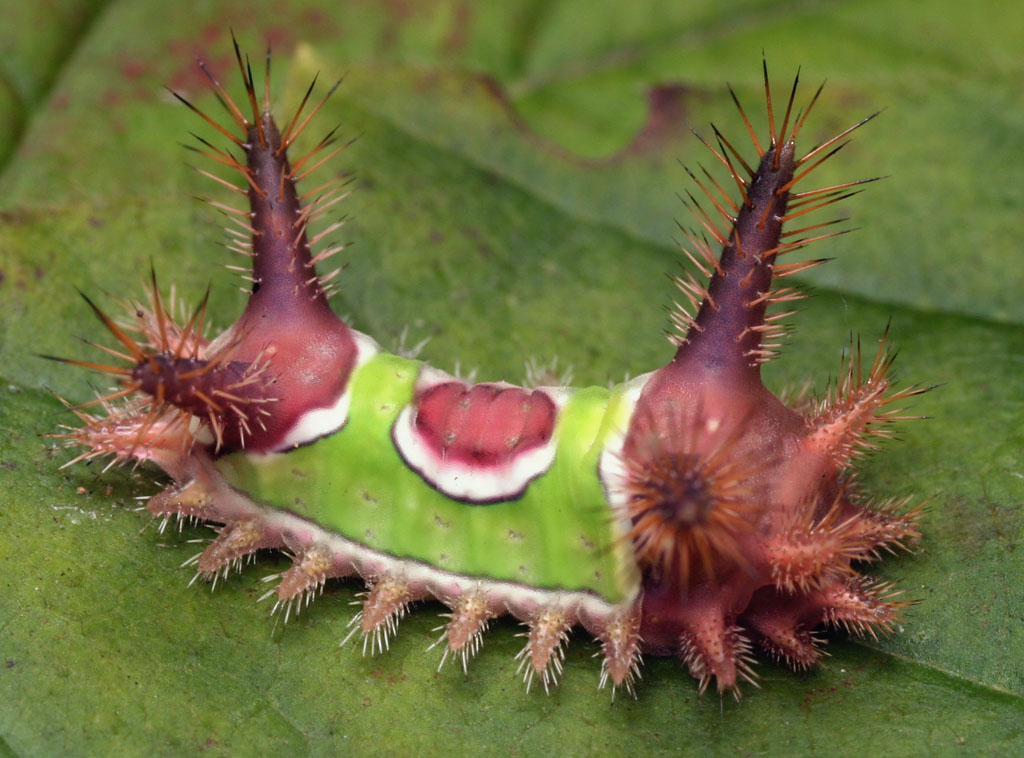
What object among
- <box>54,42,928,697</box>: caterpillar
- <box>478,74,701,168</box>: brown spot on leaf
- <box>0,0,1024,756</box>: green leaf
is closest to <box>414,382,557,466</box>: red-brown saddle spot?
<box>54,42,928,697</box>: caterpillar

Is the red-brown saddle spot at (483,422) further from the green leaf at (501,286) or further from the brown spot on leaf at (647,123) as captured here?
the brown spot on leaf at (647,123)

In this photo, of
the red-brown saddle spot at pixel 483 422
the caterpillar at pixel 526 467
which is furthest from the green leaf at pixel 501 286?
the red-brown saddle spot at pixel 483 422

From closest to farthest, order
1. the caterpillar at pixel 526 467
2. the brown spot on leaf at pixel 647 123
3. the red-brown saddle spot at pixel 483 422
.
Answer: the caterpillar at pixel 526 467 < the red-brown saddle spot at pixel 483 422 < the brown spot on leaf at pixel 647 123

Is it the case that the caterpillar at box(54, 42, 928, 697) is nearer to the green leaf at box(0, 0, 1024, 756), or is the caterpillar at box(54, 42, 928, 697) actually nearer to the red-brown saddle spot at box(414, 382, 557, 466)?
the red-brown saddle spot at box(414, 382, 557, 466)

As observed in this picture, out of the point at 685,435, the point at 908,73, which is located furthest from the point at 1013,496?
the point at 908,73

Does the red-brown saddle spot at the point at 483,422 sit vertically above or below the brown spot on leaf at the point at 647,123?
below

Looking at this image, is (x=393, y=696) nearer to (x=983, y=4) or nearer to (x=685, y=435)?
(x=685, y=435)

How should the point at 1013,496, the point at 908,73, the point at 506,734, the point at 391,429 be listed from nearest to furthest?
1. the point at 506,734
2. the point at 391,429
3. the point at 1013,496
4. the point at 908,73
